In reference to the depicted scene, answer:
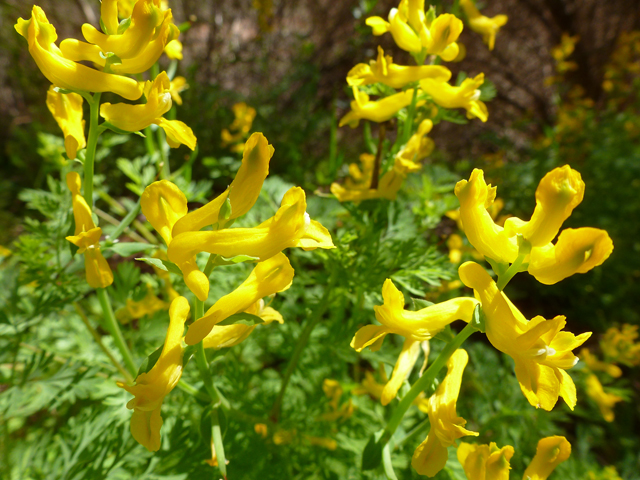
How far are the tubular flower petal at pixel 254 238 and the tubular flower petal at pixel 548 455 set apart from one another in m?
0.66

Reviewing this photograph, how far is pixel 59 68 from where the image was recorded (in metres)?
0.77

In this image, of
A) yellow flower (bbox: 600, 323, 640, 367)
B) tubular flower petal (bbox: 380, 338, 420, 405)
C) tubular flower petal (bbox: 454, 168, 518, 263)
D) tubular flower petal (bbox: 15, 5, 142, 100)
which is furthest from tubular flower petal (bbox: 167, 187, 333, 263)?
yellow flower (bbox: 600, 323, 640, 367)

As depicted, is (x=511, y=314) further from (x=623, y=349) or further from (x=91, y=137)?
(x=623, y=349)

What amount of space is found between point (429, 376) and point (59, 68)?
1.00m

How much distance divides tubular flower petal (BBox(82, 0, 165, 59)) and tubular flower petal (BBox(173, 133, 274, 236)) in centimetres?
36

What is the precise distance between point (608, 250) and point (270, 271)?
0.55 metres

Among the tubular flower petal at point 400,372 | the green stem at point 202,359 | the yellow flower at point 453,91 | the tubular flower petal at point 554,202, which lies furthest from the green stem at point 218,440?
the yellow flower at point 453,91

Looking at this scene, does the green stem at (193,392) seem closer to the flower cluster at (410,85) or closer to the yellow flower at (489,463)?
the yellow flower at (489,463)

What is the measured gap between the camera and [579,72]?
5883mm

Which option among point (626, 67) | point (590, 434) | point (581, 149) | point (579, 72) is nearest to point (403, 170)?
point (590, 434)

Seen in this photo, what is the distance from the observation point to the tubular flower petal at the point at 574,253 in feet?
1.94

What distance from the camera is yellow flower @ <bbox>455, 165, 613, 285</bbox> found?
0.60 metres

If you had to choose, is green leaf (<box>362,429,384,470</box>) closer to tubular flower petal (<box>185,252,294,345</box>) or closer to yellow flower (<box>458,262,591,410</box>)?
yellow flower (<box>458,262,591,410</box>)

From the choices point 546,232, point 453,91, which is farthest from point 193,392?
point 453,91
